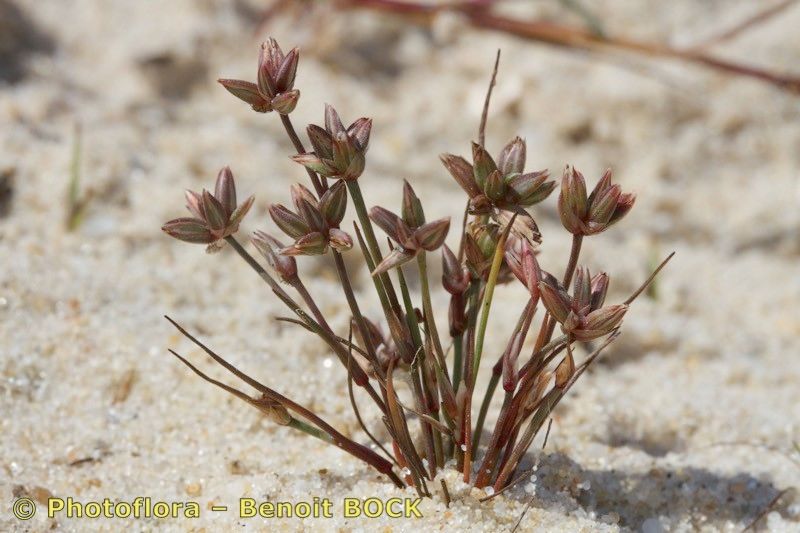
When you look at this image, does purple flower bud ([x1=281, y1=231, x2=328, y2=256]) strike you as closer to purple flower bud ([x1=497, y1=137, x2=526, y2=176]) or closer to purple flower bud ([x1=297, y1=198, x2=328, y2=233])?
purple flower bud ([x1=297, y1=198, x2=328, y2=233])

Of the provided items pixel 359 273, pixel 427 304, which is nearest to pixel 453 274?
pixel 427 304

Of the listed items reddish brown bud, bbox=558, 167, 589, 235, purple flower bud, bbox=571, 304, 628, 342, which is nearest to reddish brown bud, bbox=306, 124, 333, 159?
reddish brown bud, bbox=558, 167, 589, 235

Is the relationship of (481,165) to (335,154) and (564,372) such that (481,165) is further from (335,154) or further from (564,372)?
(564,372)

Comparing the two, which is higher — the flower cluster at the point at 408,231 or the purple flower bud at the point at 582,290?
the flower cluster at the point at 408,231

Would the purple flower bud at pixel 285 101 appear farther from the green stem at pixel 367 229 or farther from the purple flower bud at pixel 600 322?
the purple flower bud at pixel 600 322

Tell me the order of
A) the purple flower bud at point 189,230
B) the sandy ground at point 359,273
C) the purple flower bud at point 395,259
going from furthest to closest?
the sandy ground at point 359,273, the purple flower bud at point 189,230, the purple flower bud at point 395,259

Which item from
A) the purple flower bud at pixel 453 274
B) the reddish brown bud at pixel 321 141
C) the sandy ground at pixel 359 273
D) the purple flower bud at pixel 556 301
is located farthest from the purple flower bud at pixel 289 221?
the sandy ground at pixel 359 273

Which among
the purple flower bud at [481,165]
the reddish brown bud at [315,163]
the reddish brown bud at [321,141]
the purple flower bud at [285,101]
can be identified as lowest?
the reddish brown bud at [315,163]
